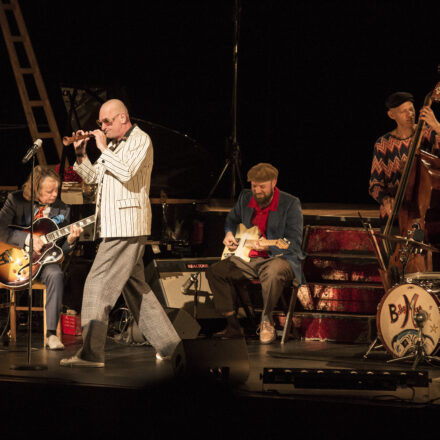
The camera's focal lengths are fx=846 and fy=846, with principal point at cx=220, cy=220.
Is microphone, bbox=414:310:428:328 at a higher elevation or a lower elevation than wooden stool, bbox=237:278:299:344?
higher

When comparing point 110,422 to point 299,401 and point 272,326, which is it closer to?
point 299,401

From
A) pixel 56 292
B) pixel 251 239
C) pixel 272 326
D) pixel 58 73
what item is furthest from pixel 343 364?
pixel 58 73

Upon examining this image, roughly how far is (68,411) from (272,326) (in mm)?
2289

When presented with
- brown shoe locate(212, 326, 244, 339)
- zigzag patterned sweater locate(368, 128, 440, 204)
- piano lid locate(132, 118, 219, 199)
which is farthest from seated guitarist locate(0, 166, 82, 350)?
zigzag patterned sweater locate(368, 128, 440, 204)

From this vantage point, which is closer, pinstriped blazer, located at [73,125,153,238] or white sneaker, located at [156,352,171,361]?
pinstriped blazer, located at [73,125,153,238]

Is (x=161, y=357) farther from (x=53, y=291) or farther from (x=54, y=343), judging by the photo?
(x=53, y=291)

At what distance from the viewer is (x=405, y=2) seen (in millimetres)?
7590

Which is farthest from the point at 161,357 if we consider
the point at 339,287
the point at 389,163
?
the point at 389,163

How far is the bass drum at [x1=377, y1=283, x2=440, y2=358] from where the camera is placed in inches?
192

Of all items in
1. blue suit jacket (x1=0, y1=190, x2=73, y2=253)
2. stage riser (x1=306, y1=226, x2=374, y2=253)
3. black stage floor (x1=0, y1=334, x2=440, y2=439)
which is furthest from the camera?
stage riser (x1=306, y1=226, x2=374, y2=253)

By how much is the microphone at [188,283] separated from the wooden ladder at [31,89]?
205 cm

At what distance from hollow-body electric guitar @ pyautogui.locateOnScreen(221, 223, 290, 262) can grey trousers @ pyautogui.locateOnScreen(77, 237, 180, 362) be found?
4.53 ft

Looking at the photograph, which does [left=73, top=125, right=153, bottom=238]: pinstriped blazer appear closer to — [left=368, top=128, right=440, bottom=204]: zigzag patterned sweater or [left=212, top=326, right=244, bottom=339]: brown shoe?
[left=212, top=326, right=244, bottom=339]: brown shoe

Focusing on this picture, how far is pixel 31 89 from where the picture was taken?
345 inches
